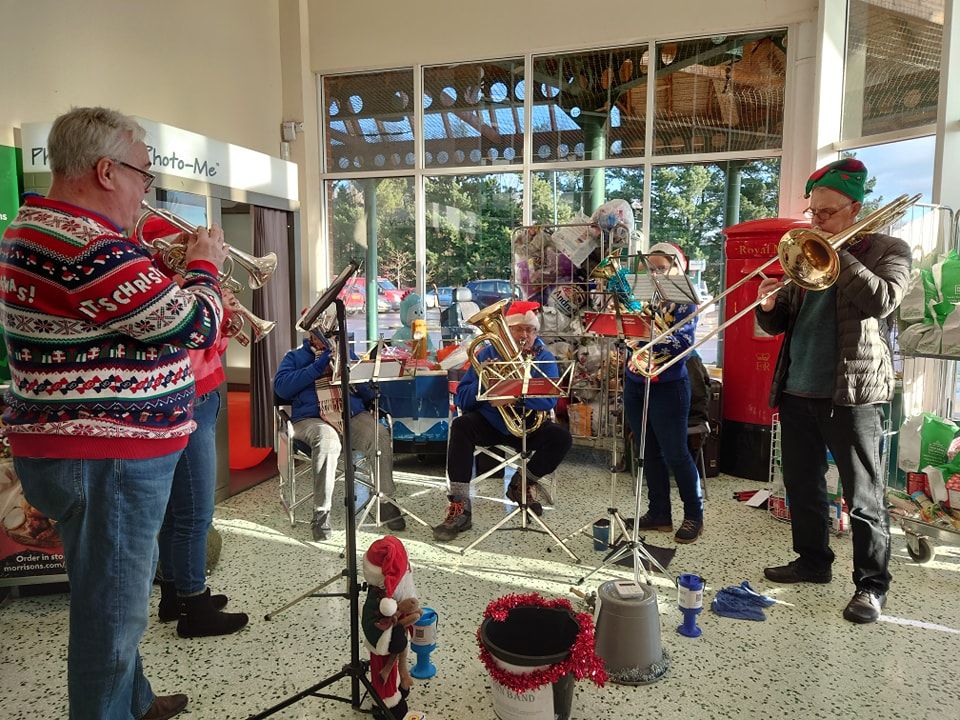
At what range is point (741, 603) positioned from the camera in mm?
2840

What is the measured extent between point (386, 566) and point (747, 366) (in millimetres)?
3417

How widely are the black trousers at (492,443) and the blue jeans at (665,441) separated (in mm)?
436

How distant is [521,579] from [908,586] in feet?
5.78

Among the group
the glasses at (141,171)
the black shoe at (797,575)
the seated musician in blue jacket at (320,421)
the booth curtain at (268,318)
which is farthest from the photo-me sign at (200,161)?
the black shoe at (797,575)

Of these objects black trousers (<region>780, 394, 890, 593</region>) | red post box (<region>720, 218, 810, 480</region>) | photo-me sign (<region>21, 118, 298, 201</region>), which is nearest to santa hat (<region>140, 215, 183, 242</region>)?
photo-me sign (<region>21, 118, 298, 201</region>)

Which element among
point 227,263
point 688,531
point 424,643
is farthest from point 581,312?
point 424,643

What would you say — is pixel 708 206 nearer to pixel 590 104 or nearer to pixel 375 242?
pixel 590 104

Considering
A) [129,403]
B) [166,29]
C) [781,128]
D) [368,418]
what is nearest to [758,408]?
[781,128]

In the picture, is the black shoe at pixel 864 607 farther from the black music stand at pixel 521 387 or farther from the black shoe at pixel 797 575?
the black music stand at pixel 521 387

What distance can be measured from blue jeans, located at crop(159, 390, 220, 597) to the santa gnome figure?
0.82m

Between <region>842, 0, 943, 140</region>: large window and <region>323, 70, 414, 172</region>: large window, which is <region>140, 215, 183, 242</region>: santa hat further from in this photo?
<region>842, 0, 943, 140</region>: large window

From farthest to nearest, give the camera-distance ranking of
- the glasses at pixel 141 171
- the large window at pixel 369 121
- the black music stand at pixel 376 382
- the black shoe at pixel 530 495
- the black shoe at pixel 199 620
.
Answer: the large window at pixel 369 121, the black shoe at pixel 530 495, the black music stand at pixel 376 382, the black shoe at pixel 199 620, the glasses at pixel 141 171

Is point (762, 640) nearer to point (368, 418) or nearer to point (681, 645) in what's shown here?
point (681, 645)

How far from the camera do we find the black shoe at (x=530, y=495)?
3967 mm
